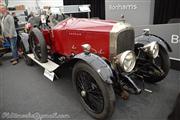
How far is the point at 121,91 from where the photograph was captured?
2293mm

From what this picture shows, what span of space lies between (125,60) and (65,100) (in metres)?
1.20

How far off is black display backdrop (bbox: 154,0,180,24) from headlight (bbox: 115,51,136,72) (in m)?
2.83

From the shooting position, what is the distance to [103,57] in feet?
7.93

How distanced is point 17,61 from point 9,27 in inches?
37.1

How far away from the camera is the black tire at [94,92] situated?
1915mm

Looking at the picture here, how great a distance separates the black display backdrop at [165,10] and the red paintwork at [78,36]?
244 centimetres

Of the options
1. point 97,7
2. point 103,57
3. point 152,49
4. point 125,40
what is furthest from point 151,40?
point 97,7

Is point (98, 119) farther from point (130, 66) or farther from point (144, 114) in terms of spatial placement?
point (130, 66)

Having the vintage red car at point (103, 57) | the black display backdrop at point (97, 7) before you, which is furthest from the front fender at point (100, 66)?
the black display backdrop at point (97, 7)

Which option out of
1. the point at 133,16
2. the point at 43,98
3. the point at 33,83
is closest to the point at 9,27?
the point at 33,83

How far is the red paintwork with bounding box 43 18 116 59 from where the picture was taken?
2.40 m

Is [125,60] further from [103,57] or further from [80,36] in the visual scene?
[80,36]

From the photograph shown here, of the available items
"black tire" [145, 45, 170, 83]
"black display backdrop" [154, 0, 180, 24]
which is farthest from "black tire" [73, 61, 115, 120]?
"black display backdrop" [154, 0, 180, 24]

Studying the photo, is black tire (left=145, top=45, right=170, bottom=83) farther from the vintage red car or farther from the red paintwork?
the red paintwork
